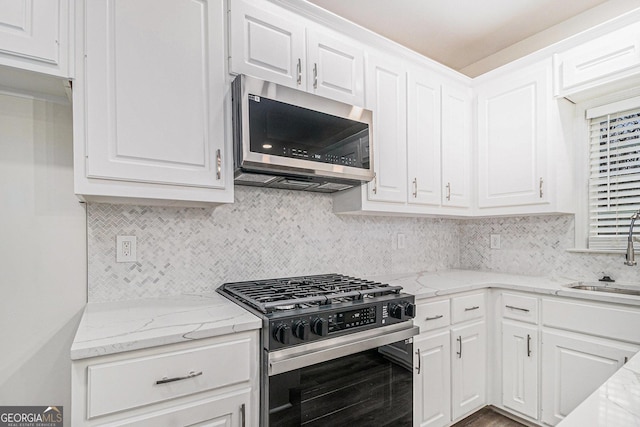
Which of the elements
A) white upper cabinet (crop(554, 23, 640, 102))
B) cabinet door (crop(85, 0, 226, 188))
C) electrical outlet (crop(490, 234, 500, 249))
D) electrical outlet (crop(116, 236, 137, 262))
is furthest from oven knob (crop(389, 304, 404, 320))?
white upper cabinet (crop(554, 23, 640, 102))

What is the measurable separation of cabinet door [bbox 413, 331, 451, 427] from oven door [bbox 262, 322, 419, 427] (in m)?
0.14

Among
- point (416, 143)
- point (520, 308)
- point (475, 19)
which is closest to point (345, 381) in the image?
point (520, 308)

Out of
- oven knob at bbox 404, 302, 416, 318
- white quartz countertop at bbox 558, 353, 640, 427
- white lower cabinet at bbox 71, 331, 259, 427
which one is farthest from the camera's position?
oven knob at bbox 404, 302, 416, 318

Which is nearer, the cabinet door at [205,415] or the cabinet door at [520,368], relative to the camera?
the cabinet door at [205,415]

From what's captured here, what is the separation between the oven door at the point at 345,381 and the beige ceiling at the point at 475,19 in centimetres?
212

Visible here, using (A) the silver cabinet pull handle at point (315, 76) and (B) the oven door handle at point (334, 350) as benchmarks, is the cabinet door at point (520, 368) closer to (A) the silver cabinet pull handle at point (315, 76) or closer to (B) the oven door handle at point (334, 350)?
(B) the oven door handle at point (334, 350)

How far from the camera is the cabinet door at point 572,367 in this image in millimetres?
1830

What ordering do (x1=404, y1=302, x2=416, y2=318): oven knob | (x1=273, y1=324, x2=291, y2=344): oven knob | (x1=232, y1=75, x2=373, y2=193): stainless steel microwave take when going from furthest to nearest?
1. (x1=404, y1=302, x2=416, y2=318): oven knob
2. (x1=232, y1=75, x2=373, y2=193): stainless steel microwave
3. (x1=273, y1=324, x2=291, y2=344): oven knob

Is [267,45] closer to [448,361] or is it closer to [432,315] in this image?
[432,315]

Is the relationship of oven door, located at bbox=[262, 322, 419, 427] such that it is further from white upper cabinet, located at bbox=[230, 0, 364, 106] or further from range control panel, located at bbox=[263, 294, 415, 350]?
white upper cabinet, located at bbox=[230, 0, 364, 106]

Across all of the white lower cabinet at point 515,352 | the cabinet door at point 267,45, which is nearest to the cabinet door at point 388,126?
the cabinet door at point 267,45

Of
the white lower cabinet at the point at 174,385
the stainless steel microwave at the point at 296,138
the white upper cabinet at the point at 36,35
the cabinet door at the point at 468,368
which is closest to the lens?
the white lower cabinet at the point at 174,385

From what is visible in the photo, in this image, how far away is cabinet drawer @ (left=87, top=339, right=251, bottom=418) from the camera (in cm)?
106

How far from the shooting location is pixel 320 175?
5.89 feet
